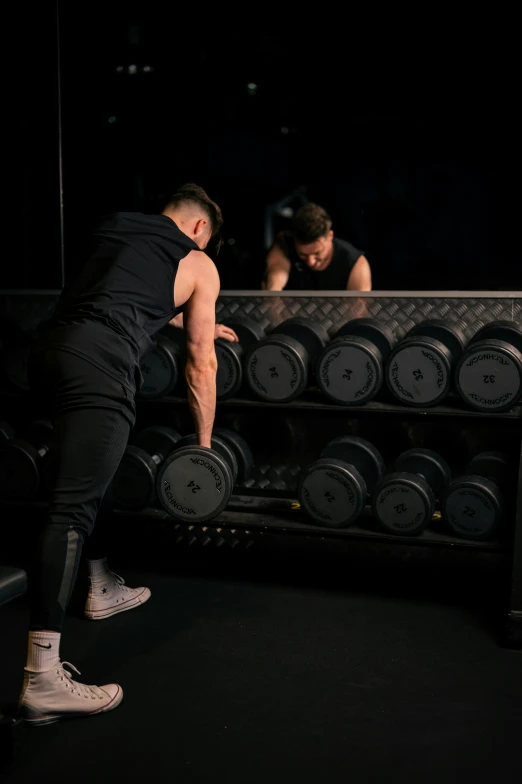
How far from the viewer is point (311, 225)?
11.6ft

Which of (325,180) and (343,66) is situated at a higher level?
(343,66)

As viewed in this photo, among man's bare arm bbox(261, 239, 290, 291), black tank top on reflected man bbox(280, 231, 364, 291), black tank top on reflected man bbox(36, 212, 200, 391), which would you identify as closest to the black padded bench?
black tank top on reflected man bbox(36, 212, 200, 391)

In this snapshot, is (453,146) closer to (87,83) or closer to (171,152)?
(171,152)

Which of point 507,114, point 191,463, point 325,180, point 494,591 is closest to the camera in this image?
point 191,463

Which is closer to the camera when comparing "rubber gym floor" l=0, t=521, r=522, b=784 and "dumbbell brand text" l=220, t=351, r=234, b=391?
"rubber gym floor" l=0, t=521, r=522, b=784

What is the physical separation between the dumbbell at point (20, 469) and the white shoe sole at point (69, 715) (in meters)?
1.24

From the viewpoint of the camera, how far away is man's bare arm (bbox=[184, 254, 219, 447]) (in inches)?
97.1

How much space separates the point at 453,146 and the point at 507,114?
1.29ft

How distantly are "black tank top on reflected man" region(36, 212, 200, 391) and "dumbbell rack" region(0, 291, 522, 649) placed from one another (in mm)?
836

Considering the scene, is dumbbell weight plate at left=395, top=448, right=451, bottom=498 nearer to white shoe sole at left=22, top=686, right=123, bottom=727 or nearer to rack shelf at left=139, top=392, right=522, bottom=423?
rack shelf at left=139, top=392, right=522, bottom=423

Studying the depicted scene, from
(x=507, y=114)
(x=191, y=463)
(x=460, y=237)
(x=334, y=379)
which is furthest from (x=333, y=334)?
(x=507, y=114)

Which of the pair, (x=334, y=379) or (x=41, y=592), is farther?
(x=334, y=379)

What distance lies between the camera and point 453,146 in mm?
4992

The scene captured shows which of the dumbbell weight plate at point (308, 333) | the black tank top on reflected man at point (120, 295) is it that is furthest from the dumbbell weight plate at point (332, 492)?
the black tank top on reflected man at point (120, 295)
